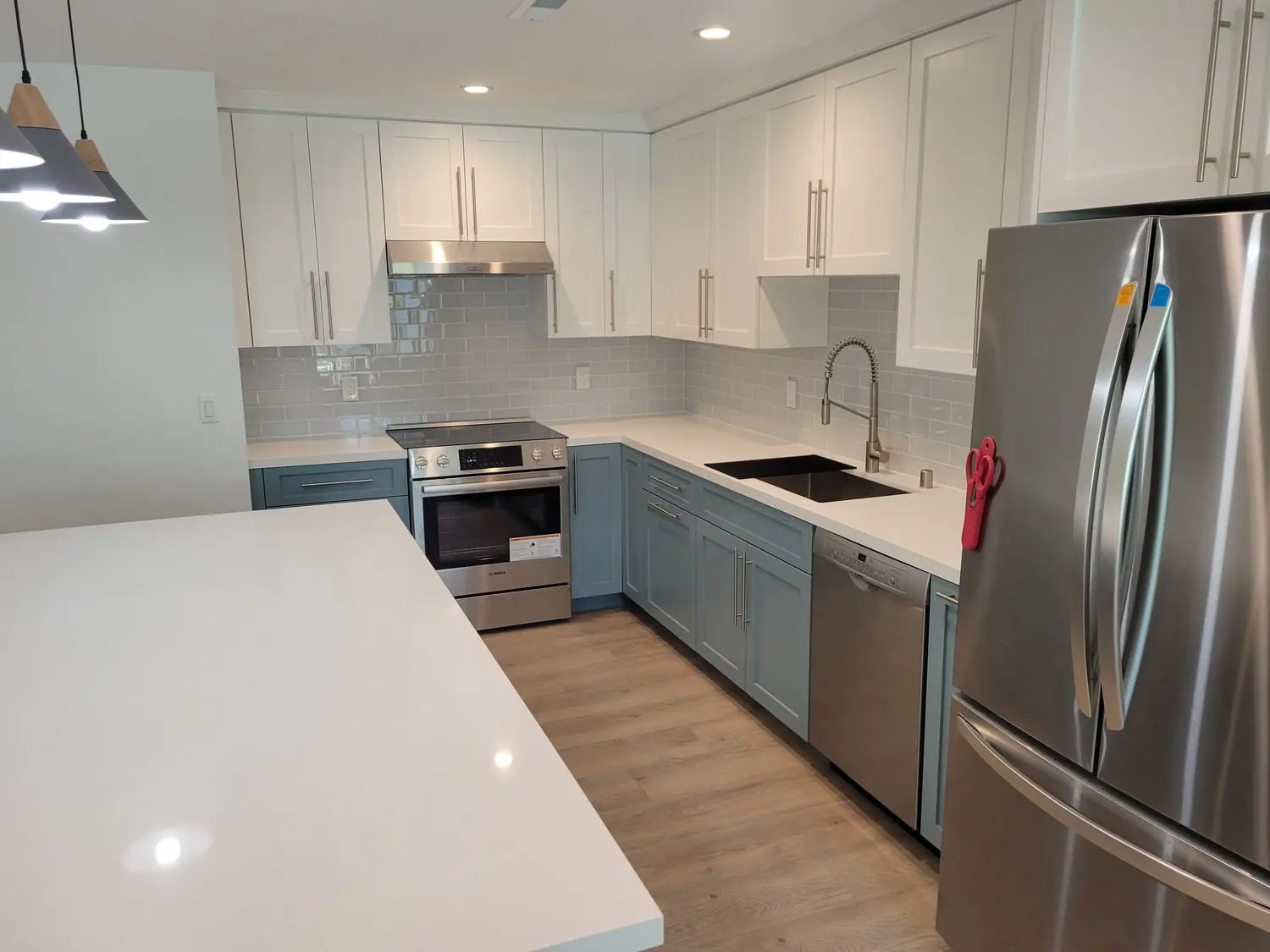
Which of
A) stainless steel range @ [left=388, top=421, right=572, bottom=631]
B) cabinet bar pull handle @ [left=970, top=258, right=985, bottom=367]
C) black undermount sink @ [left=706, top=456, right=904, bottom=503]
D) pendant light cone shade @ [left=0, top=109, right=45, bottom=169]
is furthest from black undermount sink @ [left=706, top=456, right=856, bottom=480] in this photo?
pendant light cone shade @ [left=0, top=109, right=45, bottom=169]

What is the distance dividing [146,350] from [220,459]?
18.7 inches

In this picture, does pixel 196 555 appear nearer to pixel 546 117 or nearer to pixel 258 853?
pixel 258 853

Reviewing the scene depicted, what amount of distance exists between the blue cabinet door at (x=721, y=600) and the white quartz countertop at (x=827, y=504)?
0.78 feet

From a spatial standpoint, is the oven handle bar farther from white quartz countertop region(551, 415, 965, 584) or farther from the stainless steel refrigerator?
the stainless steel refrigerator

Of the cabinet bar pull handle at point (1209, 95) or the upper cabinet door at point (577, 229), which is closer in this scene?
the cabinet bar pull handle at point (1209, 95)

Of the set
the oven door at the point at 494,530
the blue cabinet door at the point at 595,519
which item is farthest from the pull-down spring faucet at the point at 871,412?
the oven door at the point at 494,530

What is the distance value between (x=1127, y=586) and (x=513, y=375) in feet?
11.6

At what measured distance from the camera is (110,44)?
2932 mm

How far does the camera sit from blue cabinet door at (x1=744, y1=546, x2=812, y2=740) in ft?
9.78

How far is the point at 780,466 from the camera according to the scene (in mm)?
3664

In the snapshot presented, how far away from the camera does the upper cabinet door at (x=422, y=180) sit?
13.2ft

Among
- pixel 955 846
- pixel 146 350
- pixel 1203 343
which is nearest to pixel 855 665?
pixel 955 846

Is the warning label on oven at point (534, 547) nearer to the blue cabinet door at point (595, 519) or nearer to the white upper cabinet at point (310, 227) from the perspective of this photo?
the blue cabinet door at point (595, 519)

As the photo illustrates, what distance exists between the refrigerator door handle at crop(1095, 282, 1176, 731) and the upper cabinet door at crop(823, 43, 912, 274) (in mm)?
1404
